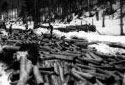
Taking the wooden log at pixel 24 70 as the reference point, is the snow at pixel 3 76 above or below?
below

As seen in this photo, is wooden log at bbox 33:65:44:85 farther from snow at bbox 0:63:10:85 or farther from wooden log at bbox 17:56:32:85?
snow at bbox 0:63:10:85

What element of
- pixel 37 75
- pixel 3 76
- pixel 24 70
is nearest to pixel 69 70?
pixel 37 75

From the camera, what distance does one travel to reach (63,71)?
7.39m

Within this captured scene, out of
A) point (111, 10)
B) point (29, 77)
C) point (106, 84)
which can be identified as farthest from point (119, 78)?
point (111, 10)

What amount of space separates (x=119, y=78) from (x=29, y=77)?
12.7 ft

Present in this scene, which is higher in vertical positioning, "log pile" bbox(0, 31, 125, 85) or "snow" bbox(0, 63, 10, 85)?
"log pile" bbox(0, 31, 125, 85)

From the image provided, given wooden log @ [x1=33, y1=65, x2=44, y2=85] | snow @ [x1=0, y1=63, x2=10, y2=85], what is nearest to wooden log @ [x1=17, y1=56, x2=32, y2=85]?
wooden log @ [x1=33, y1=65, x2=44, y2=85]

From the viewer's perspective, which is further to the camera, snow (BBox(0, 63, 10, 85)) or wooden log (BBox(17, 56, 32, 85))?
snow (BBox(0, 63, 10, 85))

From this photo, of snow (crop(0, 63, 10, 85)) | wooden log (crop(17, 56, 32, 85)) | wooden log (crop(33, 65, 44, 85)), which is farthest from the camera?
snow (crop(0, 63, 10, 85))

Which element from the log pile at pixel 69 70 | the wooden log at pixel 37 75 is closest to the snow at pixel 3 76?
the log pile at pixel 69 70

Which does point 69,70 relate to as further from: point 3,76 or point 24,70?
point 3,76

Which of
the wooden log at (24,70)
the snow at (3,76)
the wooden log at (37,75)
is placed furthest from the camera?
the snow at (3,76)

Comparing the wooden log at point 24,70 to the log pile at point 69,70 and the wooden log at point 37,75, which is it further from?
the wooden log at point 37,75

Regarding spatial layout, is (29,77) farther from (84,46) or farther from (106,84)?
(84,46)
